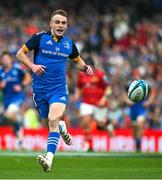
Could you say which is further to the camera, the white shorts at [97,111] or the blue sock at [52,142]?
the white shorts at [97,111]

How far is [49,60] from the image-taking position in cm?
1389

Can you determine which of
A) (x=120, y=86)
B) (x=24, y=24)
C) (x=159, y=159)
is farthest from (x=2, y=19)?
(x=159, y=159)

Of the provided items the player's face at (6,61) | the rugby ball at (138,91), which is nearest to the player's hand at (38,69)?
the rugby ball at (138,91)

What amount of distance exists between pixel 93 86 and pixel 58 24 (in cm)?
803

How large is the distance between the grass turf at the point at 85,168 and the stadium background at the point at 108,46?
5383 mm

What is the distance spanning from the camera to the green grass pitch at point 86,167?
41.7 ft

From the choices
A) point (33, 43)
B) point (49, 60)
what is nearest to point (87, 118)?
point (49, 60)

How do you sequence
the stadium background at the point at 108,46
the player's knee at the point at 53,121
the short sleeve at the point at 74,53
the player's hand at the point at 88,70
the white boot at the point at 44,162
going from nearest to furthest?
the white boot at the point at 44,162, the player's knee at the point at 53,121, the short sleeve at the point at 74,53, the player's hand at the point at 88,70, the stadium background at the point at 108,46

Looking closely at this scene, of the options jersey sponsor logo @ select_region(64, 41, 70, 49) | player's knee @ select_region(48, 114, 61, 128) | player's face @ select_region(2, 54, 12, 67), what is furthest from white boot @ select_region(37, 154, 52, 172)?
player's face @ select_region(2, 54, 12, 67)

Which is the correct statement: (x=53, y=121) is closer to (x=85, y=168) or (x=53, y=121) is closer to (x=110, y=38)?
(x=85, y=168)

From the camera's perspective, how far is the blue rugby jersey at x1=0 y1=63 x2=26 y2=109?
21.0 m

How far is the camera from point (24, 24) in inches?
1203

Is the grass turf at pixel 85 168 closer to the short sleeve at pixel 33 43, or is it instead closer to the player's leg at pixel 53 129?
the player's leg at pixel 53 129

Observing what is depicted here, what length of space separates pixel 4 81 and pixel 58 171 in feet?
25.5
